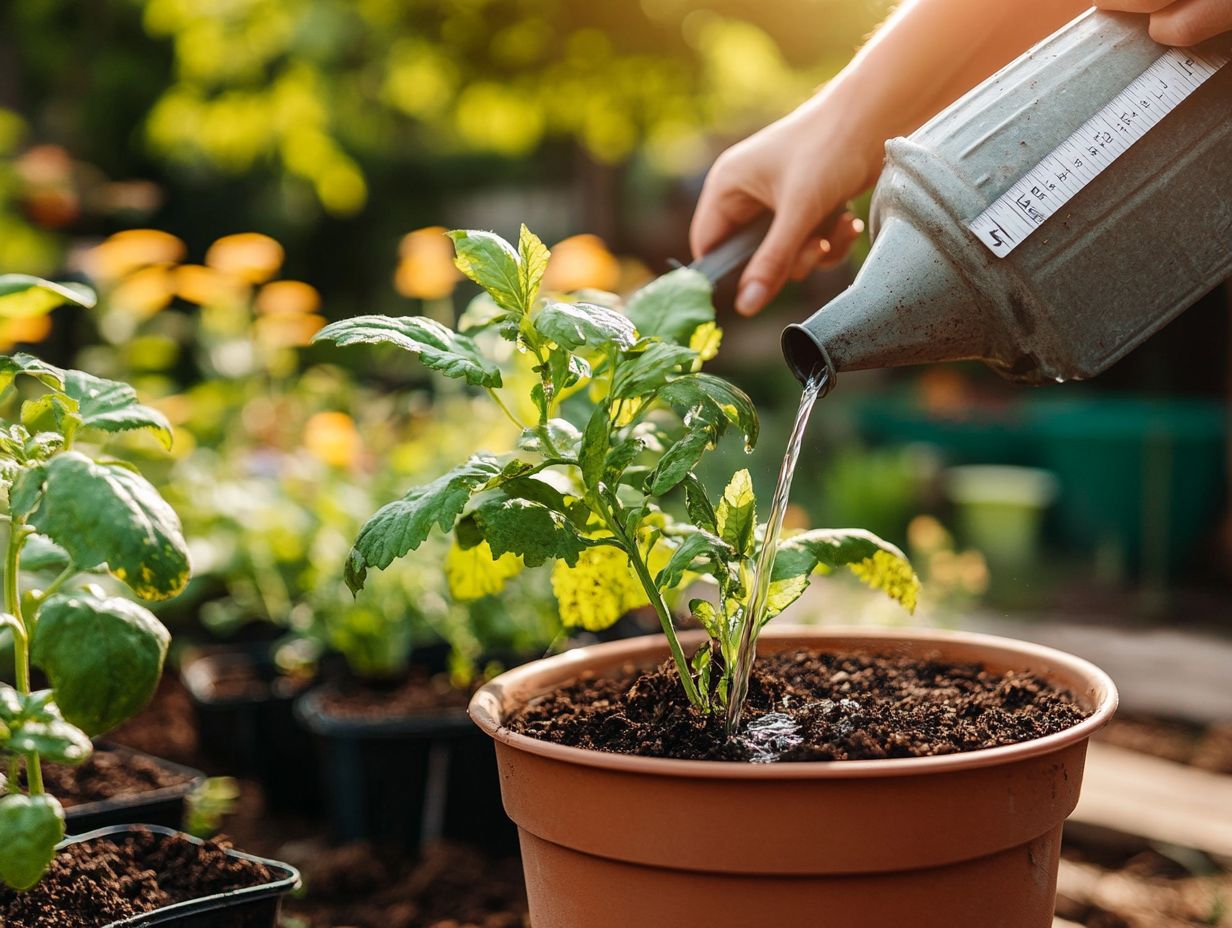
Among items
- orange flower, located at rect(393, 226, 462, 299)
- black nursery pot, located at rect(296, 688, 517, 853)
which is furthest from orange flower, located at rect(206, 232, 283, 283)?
black nursery pot, located at rect(296, 688, 517, 853)

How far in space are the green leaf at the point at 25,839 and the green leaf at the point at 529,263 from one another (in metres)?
0.62

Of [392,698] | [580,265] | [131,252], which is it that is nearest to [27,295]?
[392,698]

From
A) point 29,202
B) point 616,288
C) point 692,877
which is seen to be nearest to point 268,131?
point 29,202

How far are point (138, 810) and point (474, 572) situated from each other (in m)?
0.68

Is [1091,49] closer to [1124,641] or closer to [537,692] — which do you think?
[537,692]

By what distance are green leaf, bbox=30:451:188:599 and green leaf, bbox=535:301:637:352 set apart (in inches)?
14.4

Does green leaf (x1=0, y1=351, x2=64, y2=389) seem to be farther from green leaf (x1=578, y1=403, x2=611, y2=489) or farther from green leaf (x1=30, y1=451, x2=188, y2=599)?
green leaf (x1=578, y1=403, x2=611, y2=489)

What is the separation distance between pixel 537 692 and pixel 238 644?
1.83 m

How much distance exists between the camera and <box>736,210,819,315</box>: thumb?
1496 millimetres

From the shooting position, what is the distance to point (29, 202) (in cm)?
510

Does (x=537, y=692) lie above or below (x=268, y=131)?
below

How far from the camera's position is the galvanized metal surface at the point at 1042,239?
1.15 meters

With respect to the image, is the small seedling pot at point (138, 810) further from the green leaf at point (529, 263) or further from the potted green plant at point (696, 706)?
the green leaf at point (529, 263)

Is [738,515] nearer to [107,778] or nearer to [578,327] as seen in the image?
[578,327]
